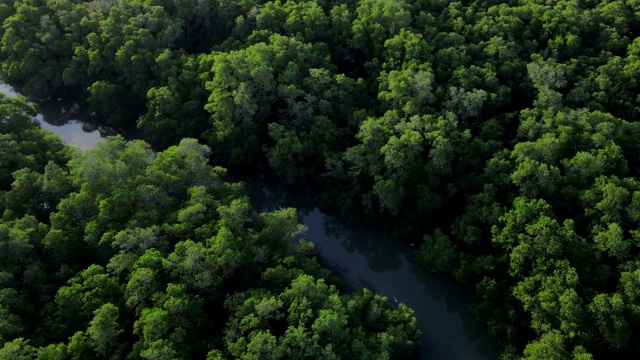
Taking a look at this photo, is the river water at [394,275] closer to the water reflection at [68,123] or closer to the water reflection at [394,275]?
the water reflection at [394,275]

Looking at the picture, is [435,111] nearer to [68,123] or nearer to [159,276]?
[159,276]

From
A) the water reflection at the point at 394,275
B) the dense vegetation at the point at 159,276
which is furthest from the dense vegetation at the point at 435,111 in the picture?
the dense vegetation at the point at 159,276

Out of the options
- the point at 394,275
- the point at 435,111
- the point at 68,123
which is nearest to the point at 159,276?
the point at 394,275

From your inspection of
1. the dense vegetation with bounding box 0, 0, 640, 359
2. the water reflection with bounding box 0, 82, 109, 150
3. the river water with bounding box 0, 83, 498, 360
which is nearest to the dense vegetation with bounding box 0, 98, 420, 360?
the dense vegetation with bounding box 0, 0, 640, 359

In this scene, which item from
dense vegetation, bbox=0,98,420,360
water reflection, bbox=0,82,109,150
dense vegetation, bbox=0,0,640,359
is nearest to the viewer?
dense vegetation, bbox=0,98,420,360

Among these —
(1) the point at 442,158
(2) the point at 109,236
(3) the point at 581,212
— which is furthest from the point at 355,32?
(2) the point at 109,236

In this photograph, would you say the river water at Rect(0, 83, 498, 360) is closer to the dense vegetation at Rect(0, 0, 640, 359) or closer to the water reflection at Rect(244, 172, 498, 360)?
the water reflection at Rect(244, 172, 498, 360)

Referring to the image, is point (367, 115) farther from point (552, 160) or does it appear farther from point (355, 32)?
point (552, 160)

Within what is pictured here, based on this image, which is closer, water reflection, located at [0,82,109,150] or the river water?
the river water

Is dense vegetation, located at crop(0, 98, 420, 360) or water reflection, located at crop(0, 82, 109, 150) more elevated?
dense vegetation, located at crop(0, 98, 420, 360)
